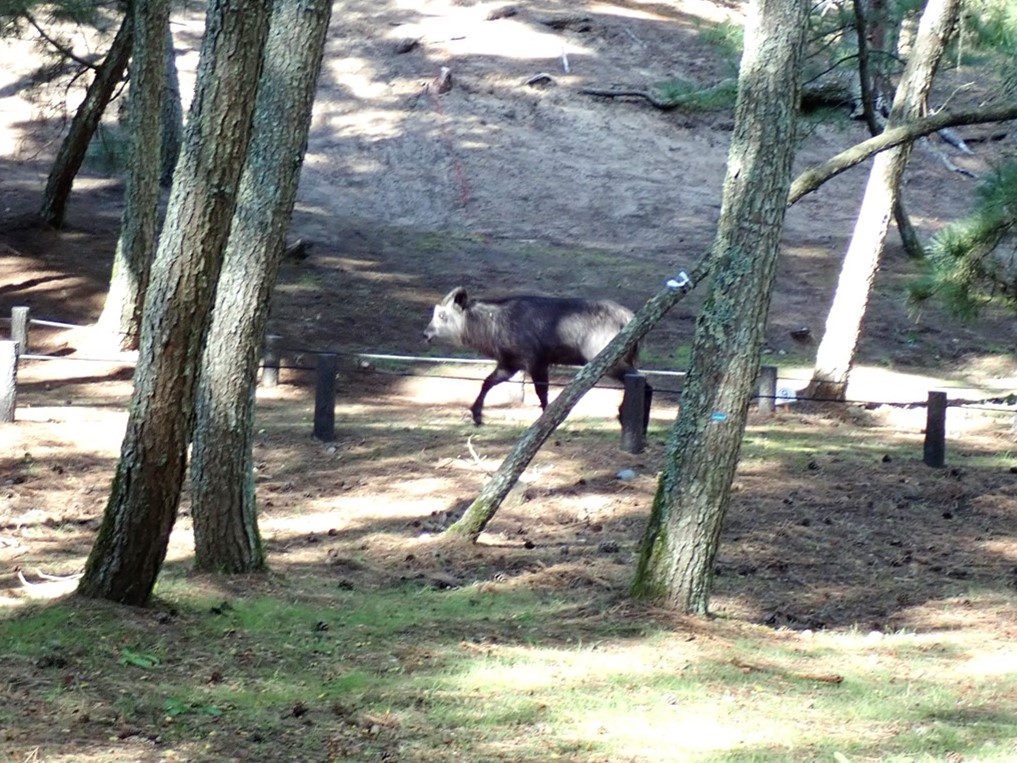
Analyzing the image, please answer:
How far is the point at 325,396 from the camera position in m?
12.7

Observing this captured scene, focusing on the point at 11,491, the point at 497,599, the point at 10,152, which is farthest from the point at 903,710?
the point at 10,152

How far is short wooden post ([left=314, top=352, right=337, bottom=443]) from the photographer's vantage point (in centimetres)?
1268

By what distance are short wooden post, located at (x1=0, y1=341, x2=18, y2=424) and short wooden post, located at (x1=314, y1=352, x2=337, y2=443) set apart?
2.79 meters

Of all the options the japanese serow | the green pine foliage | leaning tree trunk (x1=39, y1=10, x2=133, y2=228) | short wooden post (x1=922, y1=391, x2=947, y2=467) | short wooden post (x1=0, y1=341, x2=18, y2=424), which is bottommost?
short wooden post (x1=0, y1=341, x2=18, y2=424)

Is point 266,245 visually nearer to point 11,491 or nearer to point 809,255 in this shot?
point 11,491

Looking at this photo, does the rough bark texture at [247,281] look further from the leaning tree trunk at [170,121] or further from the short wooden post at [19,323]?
the leaning tree trunk at [170,121]

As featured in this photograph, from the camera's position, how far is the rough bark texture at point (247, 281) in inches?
294

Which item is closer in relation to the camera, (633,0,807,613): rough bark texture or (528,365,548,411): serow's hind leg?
(633,0,807,613): rough bark texture

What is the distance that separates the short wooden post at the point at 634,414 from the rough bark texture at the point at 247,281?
5.13 metres

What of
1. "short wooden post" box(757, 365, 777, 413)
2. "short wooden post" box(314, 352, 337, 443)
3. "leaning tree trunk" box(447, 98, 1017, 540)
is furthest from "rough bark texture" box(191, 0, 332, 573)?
"short wooden post" box(757, 365, 777, 413)

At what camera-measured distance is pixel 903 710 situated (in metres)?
5.88

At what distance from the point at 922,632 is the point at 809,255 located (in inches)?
649

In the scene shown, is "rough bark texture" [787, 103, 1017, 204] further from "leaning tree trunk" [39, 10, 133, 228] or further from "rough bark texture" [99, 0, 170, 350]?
"leaning tree trunk" [39, 10, 133, 228]

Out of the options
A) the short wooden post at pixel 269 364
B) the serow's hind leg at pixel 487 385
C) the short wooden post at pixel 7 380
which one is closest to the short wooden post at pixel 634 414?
the serow's hind leg at pixel 487 385
